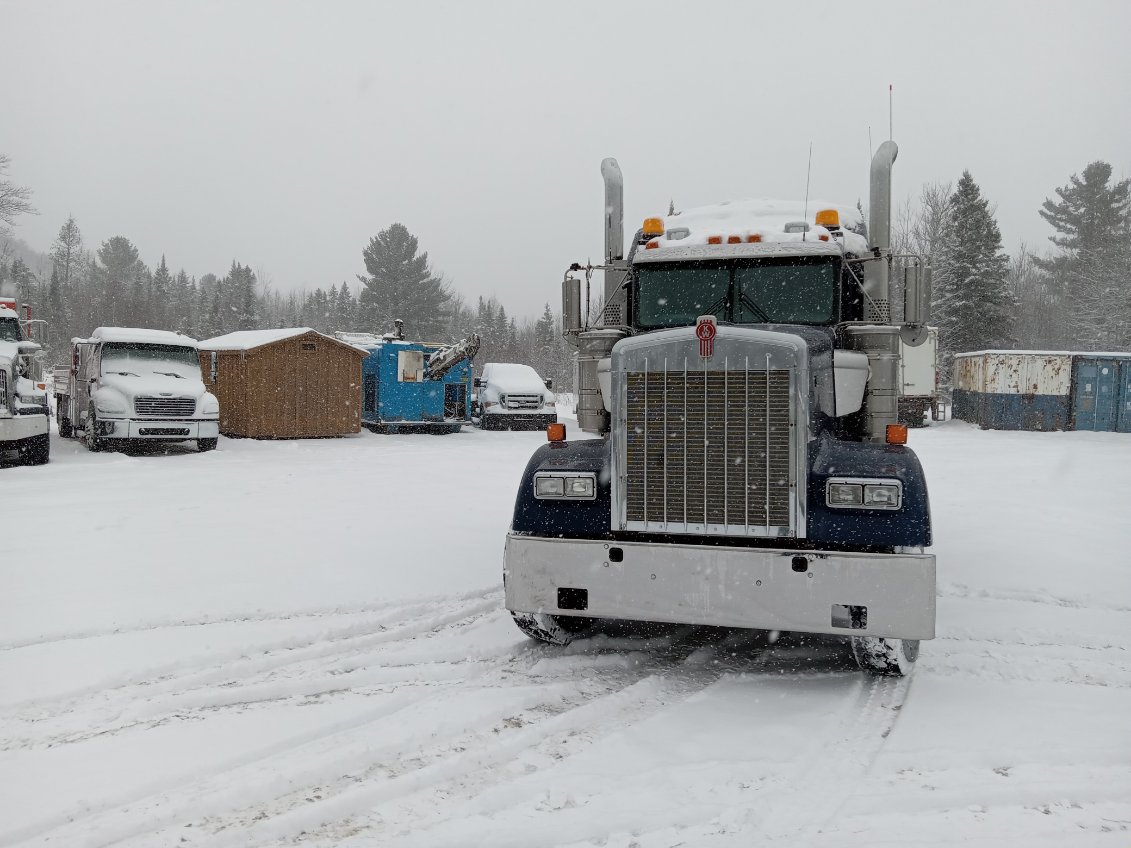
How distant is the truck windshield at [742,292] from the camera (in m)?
6.05

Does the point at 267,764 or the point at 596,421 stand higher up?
the point at 596,421

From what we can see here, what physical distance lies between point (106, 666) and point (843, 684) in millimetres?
4061

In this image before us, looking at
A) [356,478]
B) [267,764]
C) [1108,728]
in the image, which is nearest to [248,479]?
[356,478]

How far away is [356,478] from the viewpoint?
45.2 feet

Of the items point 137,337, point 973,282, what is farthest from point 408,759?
point 973,282

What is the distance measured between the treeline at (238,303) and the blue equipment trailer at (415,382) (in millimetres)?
25410

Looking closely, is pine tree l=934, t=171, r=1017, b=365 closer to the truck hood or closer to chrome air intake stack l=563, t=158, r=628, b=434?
the truck hood

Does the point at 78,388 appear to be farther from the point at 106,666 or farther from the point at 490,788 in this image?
the point at 490,788

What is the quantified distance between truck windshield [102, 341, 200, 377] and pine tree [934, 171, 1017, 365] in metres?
31.6

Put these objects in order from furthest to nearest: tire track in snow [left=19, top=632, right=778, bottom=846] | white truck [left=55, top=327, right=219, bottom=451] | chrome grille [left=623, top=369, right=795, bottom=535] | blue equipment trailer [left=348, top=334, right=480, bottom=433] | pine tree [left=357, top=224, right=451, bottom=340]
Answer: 1. pine tree [left=357, top=224, right=451, bottom=340]
2. blue equipment trailer [left=348, top=334, right=480, bottom=433]
3. white truck [left=55, top=327, right=219, bottom=451]
4. chrome grille [left=623, top=369, right=795, bottom=535]
5. tire track in snow [left=19, top=632, right=778, bottom=846]

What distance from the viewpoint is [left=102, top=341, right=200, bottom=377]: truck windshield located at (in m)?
17.3

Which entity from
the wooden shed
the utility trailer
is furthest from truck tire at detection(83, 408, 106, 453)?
the utility trailer

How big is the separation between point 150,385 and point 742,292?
14424 mm

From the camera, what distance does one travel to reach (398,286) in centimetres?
6075
